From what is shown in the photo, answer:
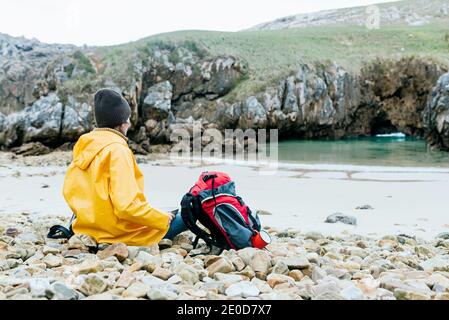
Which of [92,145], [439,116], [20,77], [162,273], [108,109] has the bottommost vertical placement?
[439,116]

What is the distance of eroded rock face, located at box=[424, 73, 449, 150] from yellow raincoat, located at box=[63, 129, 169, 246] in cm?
2472

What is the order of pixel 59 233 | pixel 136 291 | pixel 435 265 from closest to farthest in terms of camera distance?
pixel 136 291
pixel 435 265
pixel 59 233

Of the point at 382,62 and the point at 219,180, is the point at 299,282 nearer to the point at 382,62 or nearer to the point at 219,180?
the point at 219,180

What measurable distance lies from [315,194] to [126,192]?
7.66 metres

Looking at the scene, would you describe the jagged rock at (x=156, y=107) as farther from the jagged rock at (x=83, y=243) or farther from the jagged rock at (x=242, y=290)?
the jagged rock at (x=242, y=290)

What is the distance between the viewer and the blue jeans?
4551 millimetres

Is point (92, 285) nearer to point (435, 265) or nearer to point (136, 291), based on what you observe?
point (136, 291)

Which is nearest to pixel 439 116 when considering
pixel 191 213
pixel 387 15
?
pixel 191 213

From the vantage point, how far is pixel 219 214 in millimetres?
4176

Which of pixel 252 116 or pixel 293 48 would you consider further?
pixel 293 48

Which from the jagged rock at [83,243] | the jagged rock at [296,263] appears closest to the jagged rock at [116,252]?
the jagged rock at [83,243]

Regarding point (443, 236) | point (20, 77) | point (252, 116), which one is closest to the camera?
point (443, 236)

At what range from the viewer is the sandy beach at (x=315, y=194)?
7387 millimetres

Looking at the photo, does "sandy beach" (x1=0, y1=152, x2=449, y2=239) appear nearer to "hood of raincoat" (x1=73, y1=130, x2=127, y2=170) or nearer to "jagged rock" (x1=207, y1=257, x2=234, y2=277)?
"jagged rock" (x1=207, y1=257, x2=234, y2=277)
